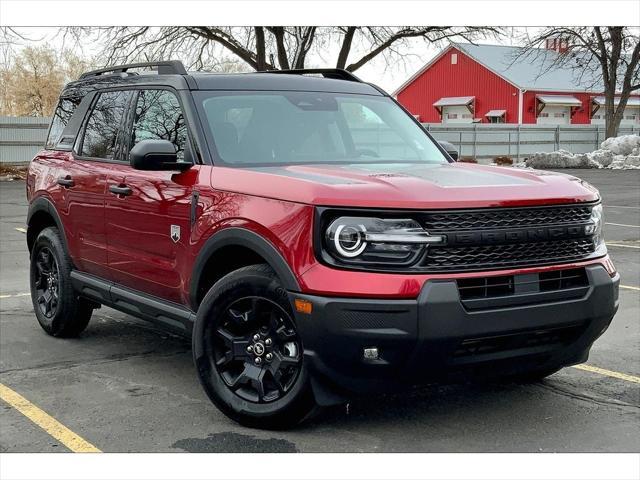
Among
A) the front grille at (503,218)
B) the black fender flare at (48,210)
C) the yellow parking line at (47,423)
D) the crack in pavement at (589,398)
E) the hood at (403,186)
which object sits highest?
the hood at (403,186)

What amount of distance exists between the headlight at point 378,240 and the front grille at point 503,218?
0.08 m

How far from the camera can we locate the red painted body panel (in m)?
53.4

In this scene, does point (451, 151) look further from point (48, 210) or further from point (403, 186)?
point (48, 210)

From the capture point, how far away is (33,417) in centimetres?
475

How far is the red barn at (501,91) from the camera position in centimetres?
5278

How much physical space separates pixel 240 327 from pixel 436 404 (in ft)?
4.08

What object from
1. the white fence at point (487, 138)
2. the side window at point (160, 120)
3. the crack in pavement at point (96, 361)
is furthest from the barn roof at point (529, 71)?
the side window at point (160, 120)

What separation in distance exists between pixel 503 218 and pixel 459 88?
53.6 meters

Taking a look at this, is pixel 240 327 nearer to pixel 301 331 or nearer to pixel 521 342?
pixel 301 331

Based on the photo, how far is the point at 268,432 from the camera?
4441mm

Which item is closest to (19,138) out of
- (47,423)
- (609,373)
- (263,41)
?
(263,41)

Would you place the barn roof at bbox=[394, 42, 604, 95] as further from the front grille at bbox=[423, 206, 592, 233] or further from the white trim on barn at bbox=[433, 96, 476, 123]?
the front grille at bbox=[423, 206, 592, 233]

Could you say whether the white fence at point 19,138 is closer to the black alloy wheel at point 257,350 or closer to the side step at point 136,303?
the side step at point 136,303

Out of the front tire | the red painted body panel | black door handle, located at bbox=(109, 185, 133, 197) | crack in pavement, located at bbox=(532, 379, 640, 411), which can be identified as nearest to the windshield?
black door handle, located at bbox=(109, 185, 133, 197)
